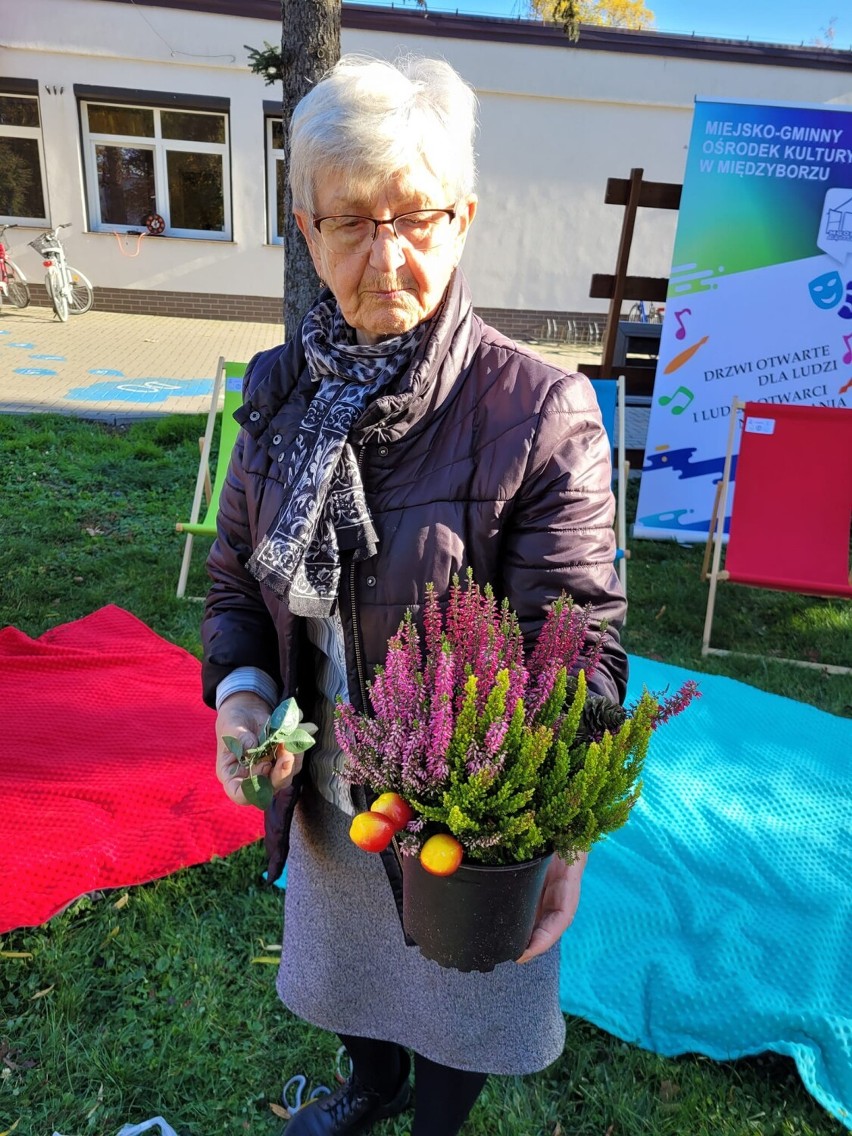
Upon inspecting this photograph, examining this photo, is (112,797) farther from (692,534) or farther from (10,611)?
(692,534)

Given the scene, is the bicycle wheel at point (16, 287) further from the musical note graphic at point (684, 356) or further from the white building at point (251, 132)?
the musical note graphic at point (684, 356)

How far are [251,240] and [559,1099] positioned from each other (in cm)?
1430

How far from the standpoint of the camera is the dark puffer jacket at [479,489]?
1.23m

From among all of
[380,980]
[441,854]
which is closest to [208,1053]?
[380,980]

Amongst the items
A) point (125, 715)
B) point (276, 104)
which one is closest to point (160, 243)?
point (276, 104)

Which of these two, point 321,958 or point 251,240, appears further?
point 251,240

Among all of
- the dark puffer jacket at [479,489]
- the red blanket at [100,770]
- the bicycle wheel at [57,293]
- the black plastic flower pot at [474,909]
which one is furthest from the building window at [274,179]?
the black plastic flower pot at [474,909]

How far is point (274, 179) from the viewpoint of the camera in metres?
14.1

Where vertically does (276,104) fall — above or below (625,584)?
above

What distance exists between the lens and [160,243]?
14094 mm

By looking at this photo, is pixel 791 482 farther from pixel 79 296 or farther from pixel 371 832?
pixel 79 296

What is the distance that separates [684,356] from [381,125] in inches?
199

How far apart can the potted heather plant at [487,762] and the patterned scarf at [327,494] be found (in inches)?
9.8

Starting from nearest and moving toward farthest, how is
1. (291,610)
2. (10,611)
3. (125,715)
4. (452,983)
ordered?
(291,610) < (452,983) < (125,715) < (10,611)
